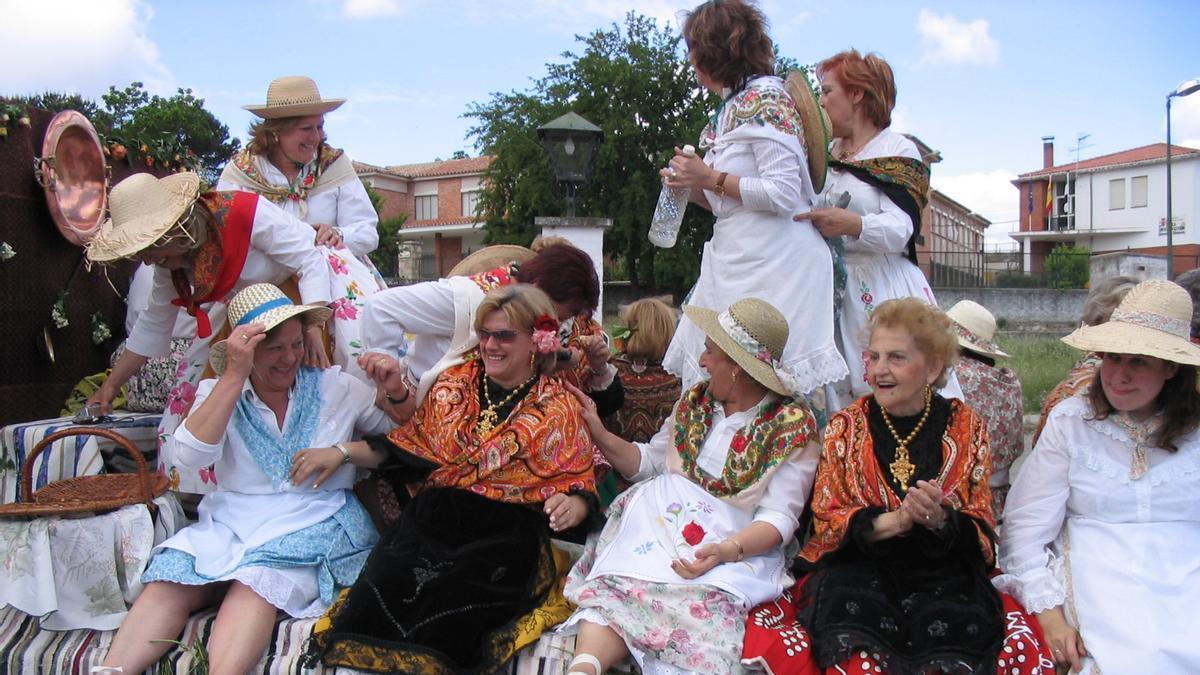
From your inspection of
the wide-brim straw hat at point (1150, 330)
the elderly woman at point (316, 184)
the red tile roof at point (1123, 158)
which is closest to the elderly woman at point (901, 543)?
the wide-brim straw hat at point (1150, 330)

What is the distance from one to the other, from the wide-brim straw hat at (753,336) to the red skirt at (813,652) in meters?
0.81

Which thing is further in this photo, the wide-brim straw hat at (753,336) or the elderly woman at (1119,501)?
the wide-brim straw hat at (753,336)

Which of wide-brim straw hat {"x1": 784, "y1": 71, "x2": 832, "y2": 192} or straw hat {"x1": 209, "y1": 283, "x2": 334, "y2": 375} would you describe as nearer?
straw hat {"x1": 209, "y1": 283, "x2": 334, "y2": 375}

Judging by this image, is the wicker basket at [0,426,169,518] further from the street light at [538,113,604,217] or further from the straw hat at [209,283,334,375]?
the street light at [538,113,604,217]

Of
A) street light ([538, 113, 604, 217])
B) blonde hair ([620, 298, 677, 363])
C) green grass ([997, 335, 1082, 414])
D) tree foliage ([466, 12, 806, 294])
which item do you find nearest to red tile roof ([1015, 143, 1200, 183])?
tree foliage ([466, 12, 806, 294])

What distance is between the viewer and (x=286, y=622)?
315 cm

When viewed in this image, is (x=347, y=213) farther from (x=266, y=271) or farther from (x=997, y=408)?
(x=997, y=408)

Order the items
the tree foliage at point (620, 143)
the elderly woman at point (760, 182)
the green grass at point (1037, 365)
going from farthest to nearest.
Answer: the tree foliage at point (620, 143) → the green grass at point (1037, 365) → the elderly woman at point (760, 182)

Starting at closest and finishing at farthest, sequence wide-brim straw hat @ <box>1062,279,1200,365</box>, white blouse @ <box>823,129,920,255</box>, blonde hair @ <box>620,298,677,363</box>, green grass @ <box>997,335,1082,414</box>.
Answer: wide-brim straw hat @ <box>1062,279,1200,365</box>, white blouse @ <box>823,129,920,255</box>, blonde hair @ <box>620,298,677,363</box>, green grass @ <box>997,335,1082,414</box>

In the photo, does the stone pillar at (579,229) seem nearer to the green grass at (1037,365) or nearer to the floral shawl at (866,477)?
the green grass at (1037,365)

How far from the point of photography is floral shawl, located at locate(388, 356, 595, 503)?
3348mm

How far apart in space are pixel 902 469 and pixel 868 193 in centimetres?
147

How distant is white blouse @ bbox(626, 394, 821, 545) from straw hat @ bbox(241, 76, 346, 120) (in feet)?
7.65

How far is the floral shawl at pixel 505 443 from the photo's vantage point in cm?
335
